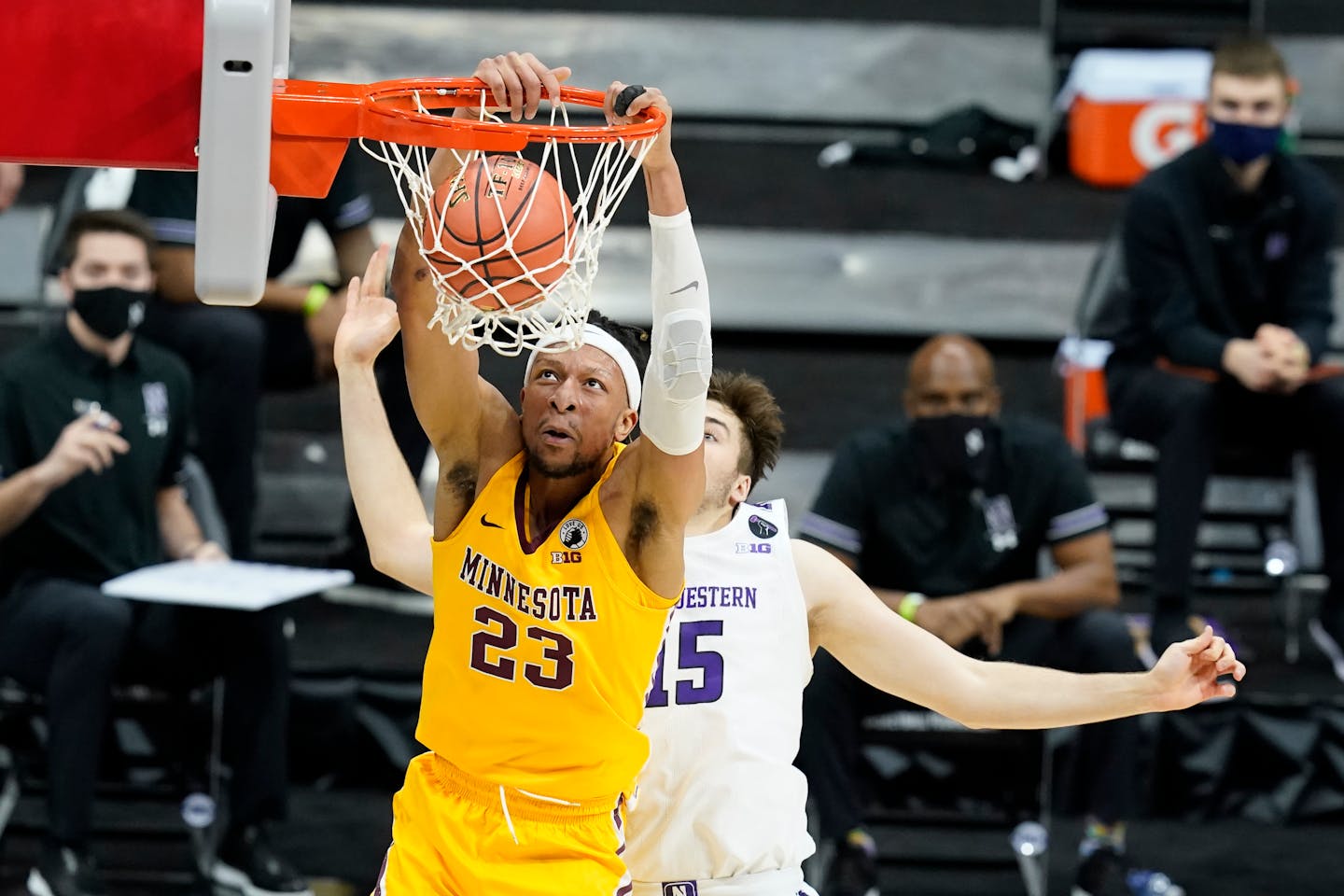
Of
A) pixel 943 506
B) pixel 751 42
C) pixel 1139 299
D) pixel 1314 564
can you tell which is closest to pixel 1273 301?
pixel 1139 299

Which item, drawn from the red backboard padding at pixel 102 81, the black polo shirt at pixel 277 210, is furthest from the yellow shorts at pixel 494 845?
the black polo shirt at pixel 277 210

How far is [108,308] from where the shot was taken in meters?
5.66

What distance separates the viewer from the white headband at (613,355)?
3408 mm

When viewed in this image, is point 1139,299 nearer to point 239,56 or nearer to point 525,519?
point 525,519

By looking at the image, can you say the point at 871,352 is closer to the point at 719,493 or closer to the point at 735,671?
the point at 719,493

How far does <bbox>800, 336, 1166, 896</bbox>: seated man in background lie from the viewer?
543 centimetres

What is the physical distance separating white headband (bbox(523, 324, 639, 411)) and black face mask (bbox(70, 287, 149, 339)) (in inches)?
103

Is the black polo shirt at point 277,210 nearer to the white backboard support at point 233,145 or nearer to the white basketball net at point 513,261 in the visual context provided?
the white basketball net at point 513,261

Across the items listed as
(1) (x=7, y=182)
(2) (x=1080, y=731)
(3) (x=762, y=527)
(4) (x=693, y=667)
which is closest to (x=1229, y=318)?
(2) (x=1080, y=731)

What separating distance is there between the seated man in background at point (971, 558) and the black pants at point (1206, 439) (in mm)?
372

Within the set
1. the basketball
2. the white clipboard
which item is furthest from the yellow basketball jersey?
the white clipboard

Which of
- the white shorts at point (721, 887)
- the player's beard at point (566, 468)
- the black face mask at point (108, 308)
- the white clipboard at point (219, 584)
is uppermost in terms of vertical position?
the black face mask at point (108, 308)

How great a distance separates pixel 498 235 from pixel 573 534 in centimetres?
56

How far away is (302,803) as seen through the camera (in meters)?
6.04
